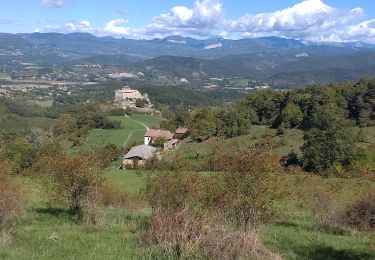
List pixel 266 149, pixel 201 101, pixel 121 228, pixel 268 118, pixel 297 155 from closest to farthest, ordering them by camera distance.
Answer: pixel 266 149 → pixel 121 228 → pixel 297 155 → pixel 268 118 → pixel 201 101

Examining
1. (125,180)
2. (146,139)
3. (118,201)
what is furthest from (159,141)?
(118,201)

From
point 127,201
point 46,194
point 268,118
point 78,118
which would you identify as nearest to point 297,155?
point 268,118

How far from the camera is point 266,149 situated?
9586mm

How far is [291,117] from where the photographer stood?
64.0m

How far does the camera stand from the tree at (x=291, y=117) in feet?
210

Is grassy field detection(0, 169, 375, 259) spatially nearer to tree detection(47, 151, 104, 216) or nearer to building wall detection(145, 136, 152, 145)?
tree detection(47, 151, 104, 216)

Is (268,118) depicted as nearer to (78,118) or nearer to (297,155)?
(297,155)

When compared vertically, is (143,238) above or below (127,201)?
above

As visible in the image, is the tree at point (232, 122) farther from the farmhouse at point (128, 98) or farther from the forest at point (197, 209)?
the farmhouse at point (128, 98)

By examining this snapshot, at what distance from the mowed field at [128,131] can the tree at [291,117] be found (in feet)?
73.9

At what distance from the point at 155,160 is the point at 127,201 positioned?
7.59 m

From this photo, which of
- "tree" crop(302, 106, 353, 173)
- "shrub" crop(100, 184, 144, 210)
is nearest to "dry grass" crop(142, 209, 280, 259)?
"shrub" crop(100, 184, 144, 210)

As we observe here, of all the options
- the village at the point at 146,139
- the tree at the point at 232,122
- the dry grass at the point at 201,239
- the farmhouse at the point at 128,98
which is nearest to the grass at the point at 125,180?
the village at the point at 146,139

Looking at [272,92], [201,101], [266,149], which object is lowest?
[201,101]
